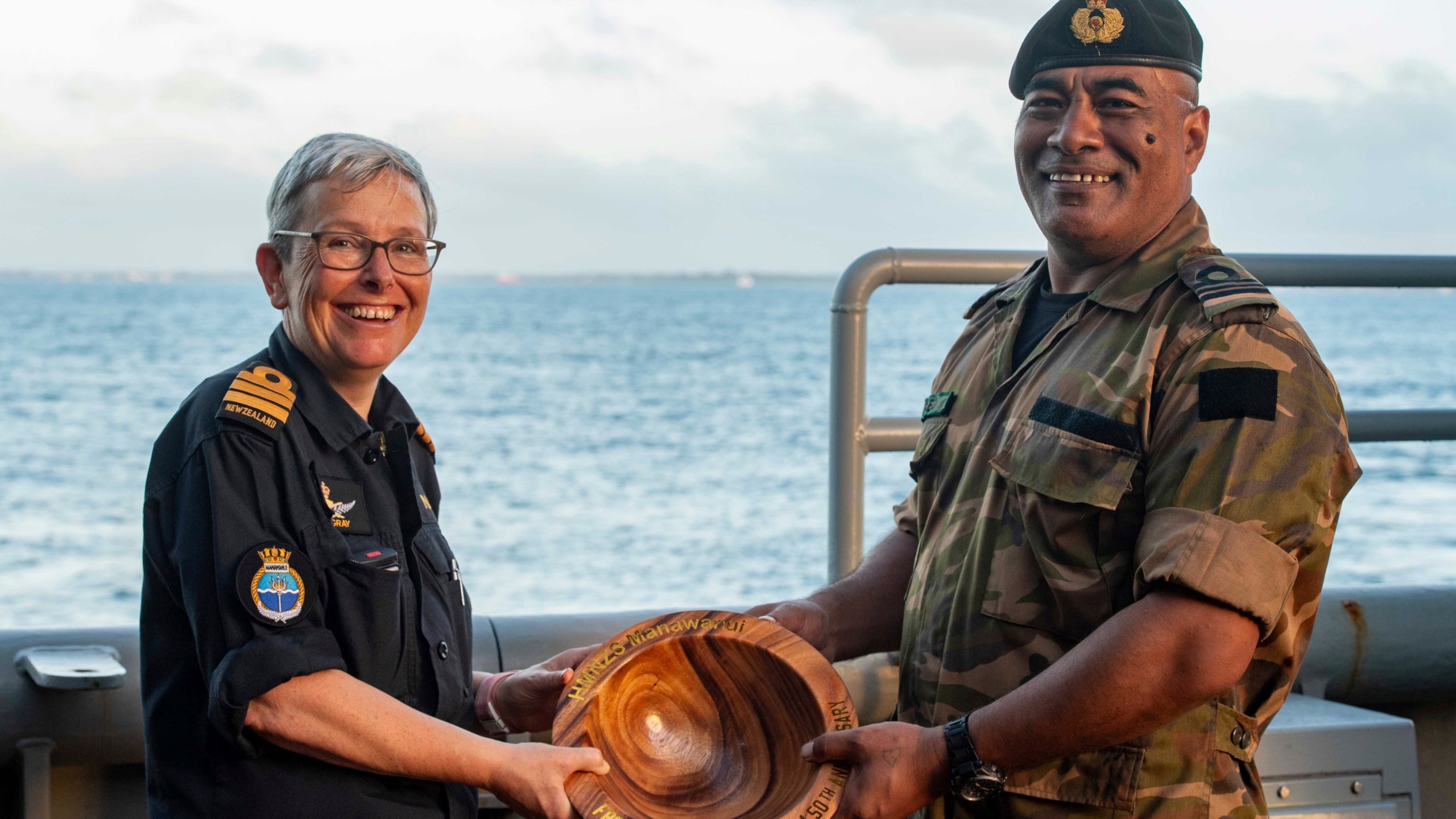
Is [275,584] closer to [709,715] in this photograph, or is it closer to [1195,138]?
[709,715]

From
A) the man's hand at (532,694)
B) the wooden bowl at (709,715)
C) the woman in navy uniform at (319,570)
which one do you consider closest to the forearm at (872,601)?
the wooden bowl at (709,715)

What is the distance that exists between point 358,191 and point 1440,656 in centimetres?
270

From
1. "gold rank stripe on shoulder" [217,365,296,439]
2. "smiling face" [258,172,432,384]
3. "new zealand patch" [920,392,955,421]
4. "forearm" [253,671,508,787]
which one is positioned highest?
"smiling face" [258,172,432,384]

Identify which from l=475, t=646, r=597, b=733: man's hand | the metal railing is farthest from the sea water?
l=475, t=646, r=597, b=733: man's hand

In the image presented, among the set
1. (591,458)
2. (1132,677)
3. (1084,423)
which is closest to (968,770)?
(1132,677)

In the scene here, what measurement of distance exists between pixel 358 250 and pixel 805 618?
98cm

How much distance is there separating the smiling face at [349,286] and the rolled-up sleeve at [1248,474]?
42.2 inches

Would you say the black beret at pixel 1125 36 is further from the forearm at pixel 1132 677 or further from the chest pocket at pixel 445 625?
the chest pocket at pixel 445 625

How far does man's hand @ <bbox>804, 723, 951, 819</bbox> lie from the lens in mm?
1822

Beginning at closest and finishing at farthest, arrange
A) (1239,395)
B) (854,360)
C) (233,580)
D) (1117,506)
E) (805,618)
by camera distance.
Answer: (233,580)
(1239,395)
(1117,506)
(805,618)
(854,360)

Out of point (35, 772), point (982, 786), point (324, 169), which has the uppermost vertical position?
point (324, 169)

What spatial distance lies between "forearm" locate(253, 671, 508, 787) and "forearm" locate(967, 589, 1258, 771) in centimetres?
74

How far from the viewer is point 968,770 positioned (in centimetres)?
185

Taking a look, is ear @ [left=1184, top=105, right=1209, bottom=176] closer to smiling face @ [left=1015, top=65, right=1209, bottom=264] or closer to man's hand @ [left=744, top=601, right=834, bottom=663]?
smiling face @ [left=1015, top=65, right=1209, bottom=264]
